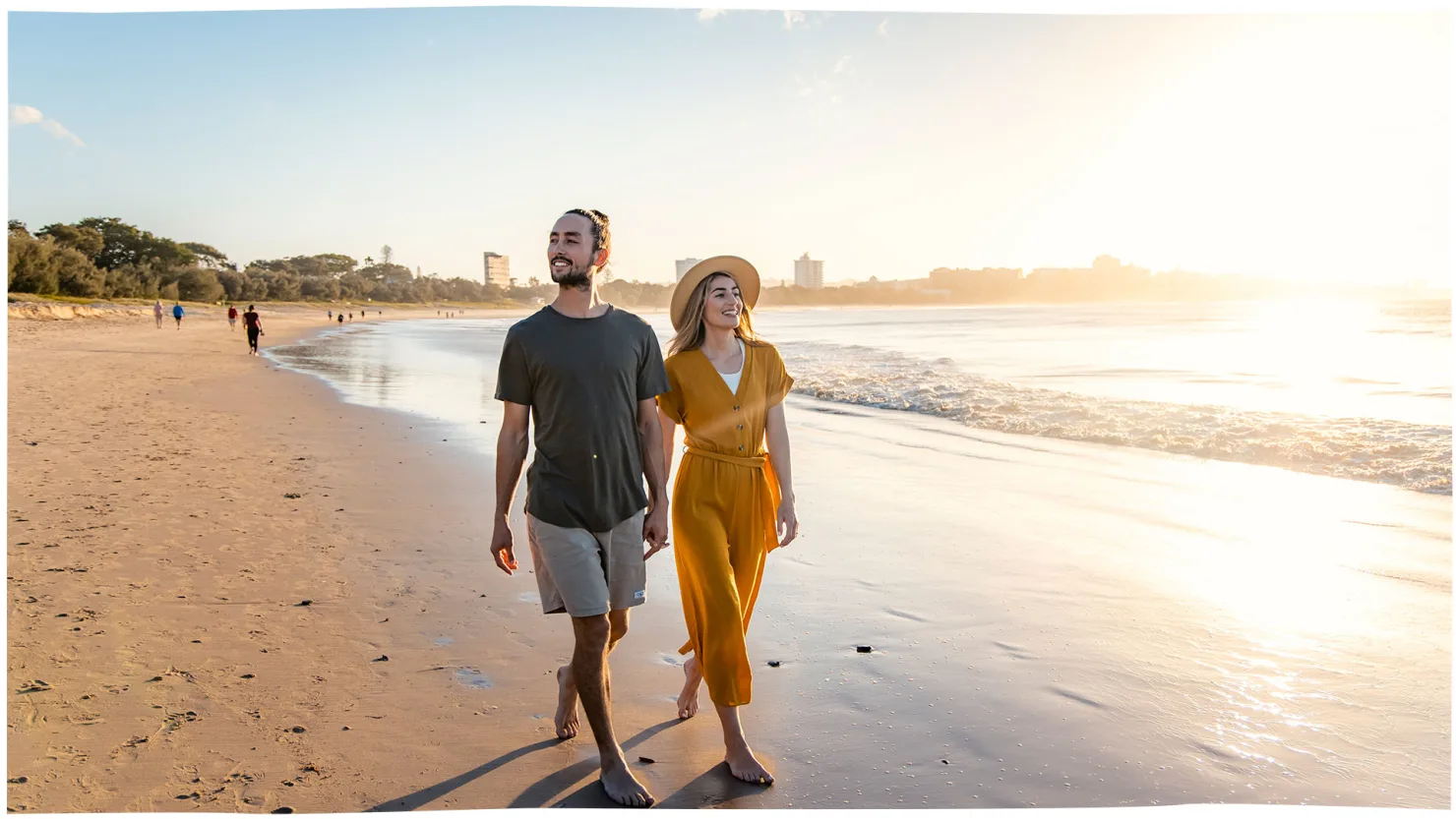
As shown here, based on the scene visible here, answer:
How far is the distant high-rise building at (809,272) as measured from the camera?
14.0m

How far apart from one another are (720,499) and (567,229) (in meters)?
1.04

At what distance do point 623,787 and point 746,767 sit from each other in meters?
0.38

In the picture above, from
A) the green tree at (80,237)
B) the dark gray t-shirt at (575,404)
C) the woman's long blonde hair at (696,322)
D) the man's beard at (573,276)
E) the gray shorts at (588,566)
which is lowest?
the gray shorts at (588,566)

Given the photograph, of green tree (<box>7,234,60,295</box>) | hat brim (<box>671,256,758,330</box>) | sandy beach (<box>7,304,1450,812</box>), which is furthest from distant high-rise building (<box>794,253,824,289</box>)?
green tree (<box>7,234,60,295</box>)

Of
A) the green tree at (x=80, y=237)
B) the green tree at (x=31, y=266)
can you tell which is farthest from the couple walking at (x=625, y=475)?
the green tree at (x=80, y=237)

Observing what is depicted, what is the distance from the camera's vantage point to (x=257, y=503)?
646 centimetres

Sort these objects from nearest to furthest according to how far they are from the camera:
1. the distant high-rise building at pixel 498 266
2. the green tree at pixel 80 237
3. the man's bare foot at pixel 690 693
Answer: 1. the man's bare foot at pixel 690 693
2. the distant high-rise building at pixel 498 266
3. the green tree at pixel 80 237

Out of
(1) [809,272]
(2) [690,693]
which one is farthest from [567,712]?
(1) [809,272]

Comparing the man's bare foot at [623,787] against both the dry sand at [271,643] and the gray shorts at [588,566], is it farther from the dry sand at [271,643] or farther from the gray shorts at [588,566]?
the gray shorts at [588,566]

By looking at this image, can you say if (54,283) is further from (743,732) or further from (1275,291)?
(1275,291)

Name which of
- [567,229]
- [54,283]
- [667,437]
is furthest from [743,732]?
[54,283]

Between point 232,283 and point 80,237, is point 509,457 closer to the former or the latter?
point 80,237

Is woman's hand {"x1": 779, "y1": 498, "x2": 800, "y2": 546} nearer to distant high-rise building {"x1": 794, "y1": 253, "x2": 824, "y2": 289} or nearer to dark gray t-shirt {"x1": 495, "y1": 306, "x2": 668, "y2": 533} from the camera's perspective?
dark gray t-shirt {"x1": 495, "y1": 306, "x2": 668, "y2": 533}

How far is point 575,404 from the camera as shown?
278cm
